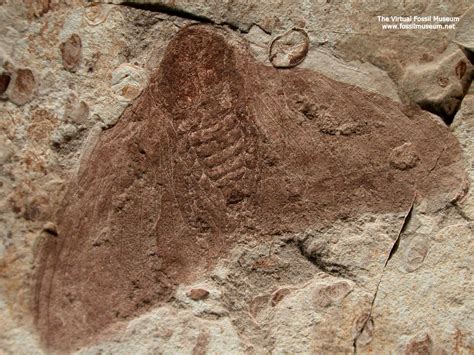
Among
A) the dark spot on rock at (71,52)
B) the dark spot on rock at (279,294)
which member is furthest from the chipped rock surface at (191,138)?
the dark spot on rock at (279,294)

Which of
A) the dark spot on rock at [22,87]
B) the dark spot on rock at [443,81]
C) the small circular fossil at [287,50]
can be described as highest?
the small circular fossil at [287,50]

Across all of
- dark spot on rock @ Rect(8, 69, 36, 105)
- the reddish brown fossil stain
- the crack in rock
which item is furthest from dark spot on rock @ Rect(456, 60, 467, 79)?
dark spot on rock @ Rect(8, 69, 36, 105)

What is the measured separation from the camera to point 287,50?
2.01 meters

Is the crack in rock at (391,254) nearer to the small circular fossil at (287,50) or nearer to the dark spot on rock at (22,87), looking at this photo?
the small circular fossil at (287,50)

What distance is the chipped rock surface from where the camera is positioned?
2006 millimetres

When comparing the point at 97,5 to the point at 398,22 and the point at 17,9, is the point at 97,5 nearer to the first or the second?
the point at 17,9

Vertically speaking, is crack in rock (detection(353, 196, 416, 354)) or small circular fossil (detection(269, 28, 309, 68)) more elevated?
small circular fossil (detection(269, 28, 309, 68))

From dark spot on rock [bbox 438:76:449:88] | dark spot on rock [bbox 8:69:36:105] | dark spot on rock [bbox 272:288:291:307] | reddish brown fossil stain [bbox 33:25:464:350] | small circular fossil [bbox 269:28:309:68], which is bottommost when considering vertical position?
dark spot on rock [bbox 272:288:291:307]

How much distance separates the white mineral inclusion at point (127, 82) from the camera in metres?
2.02

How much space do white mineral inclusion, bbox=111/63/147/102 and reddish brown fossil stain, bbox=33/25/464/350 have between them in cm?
3

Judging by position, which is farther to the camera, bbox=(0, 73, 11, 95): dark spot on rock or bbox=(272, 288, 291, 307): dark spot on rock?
bbox=(272, 288, 291, 307): dark spot on rock

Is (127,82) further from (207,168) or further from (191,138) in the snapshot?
(207,168)

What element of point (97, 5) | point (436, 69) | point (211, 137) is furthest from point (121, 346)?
point (436, 69)

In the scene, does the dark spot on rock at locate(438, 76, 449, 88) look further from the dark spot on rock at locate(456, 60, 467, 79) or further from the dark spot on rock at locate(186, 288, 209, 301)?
the dark spot on rock at locate(186, 288, 209, 301)
